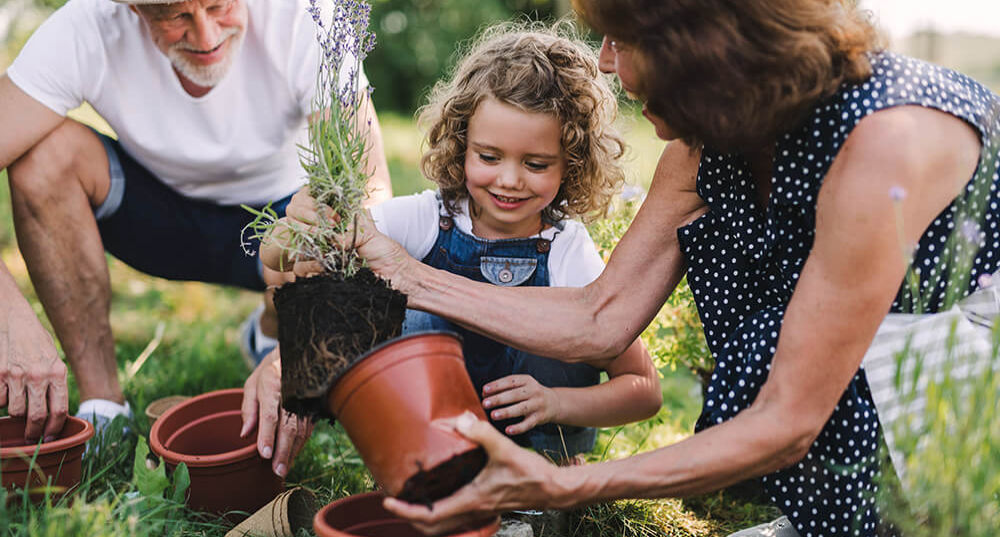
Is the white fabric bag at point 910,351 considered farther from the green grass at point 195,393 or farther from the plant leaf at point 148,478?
the plant leaf at point 148,478

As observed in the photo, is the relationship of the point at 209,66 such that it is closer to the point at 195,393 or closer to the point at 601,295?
the point at 195,393

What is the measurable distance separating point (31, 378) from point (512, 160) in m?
1.40

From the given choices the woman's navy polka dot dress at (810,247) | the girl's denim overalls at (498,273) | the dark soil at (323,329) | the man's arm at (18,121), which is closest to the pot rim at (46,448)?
the dark soil at (323,329)

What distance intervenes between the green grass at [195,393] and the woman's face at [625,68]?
87cm

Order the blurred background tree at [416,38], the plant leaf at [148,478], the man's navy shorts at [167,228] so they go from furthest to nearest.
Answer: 1. the blurred background tree at [416,38]
2. the man's navy shorts at [167,228]
3. the plant leaf at [148,478]

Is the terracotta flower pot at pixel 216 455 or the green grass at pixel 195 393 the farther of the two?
the terracotta flower pot at pixel 216 455

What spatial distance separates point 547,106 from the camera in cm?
234

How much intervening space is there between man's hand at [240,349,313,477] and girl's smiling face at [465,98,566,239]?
75 centimetres

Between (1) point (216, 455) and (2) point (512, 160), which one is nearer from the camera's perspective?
(1) point (216, 455)

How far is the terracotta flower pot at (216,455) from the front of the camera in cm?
215

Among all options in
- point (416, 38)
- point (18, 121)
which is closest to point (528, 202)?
point (18, 121)

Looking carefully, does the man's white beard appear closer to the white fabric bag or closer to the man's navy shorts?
the man's navy shorts

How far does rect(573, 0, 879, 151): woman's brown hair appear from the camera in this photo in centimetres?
163

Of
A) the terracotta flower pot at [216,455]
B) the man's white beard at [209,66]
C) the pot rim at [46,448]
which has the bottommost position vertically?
the terracotta flower pot at [216,455]
